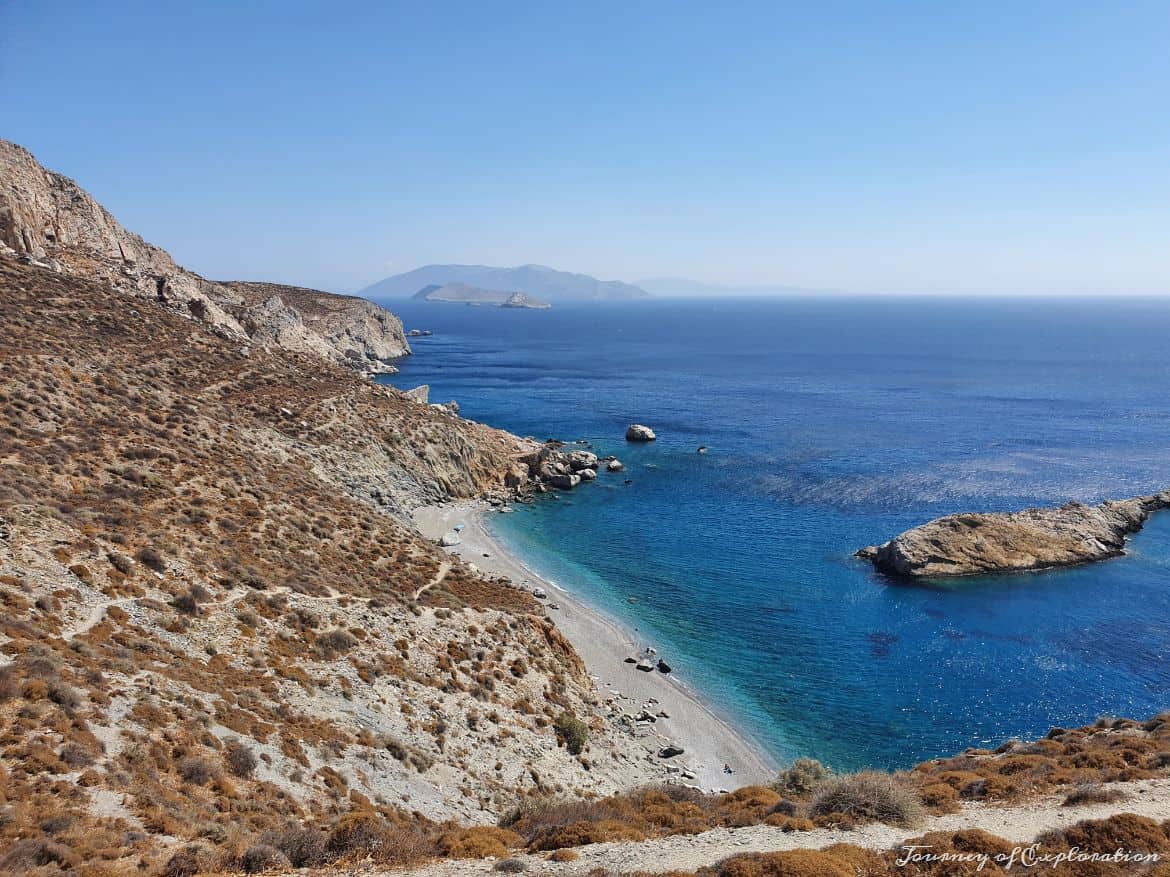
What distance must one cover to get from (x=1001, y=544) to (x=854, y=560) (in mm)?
11665

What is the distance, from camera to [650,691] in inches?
1389

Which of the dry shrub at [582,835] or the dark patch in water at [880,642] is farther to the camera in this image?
the dark patch in water at [880,642]

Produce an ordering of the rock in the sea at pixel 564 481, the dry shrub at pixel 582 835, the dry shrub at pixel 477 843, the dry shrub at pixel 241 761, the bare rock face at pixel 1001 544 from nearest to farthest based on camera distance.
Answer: the dry shrub at pixel 477 843 < the dry shrub at pixel 582 835 < the dry shrub at pixel 241 761 < the bare rock face at pixel 1001 544 < the rock in the sea at pixel 564 481

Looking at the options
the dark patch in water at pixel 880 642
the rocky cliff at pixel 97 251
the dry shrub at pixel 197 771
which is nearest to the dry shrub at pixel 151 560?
the dry shrub at pixel 197 771

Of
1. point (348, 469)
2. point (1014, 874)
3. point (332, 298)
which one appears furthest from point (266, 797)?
point (332, 298)

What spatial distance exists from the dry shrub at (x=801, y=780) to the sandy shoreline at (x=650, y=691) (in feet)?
22.5

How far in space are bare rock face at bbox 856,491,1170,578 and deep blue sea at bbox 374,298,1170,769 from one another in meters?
1.67

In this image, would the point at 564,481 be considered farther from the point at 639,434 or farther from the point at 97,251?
the point at 97,251

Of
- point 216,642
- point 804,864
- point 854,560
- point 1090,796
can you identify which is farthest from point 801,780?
point 854,560

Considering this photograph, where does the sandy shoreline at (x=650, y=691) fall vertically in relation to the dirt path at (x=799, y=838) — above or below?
below

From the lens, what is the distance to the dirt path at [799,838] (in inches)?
565

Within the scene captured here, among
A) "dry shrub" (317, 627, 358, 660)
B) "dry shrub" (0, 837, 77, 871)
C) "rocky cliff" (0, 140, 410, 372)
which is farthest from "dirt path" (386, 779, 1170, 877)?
"rocky cliff" (0, 140, 410, 372)

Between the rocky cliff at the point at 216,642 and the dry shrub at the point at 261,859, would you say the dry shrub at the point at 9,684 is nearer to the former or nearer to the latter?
the rocky cliff at the point at 216,642

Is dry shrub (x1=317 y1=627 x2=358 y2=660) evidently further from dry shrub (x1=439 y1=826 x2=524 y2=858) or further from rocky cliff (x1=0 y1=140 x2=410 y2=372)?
rocky cliff (x1=0 y1=140 x2=410 y2=372)
